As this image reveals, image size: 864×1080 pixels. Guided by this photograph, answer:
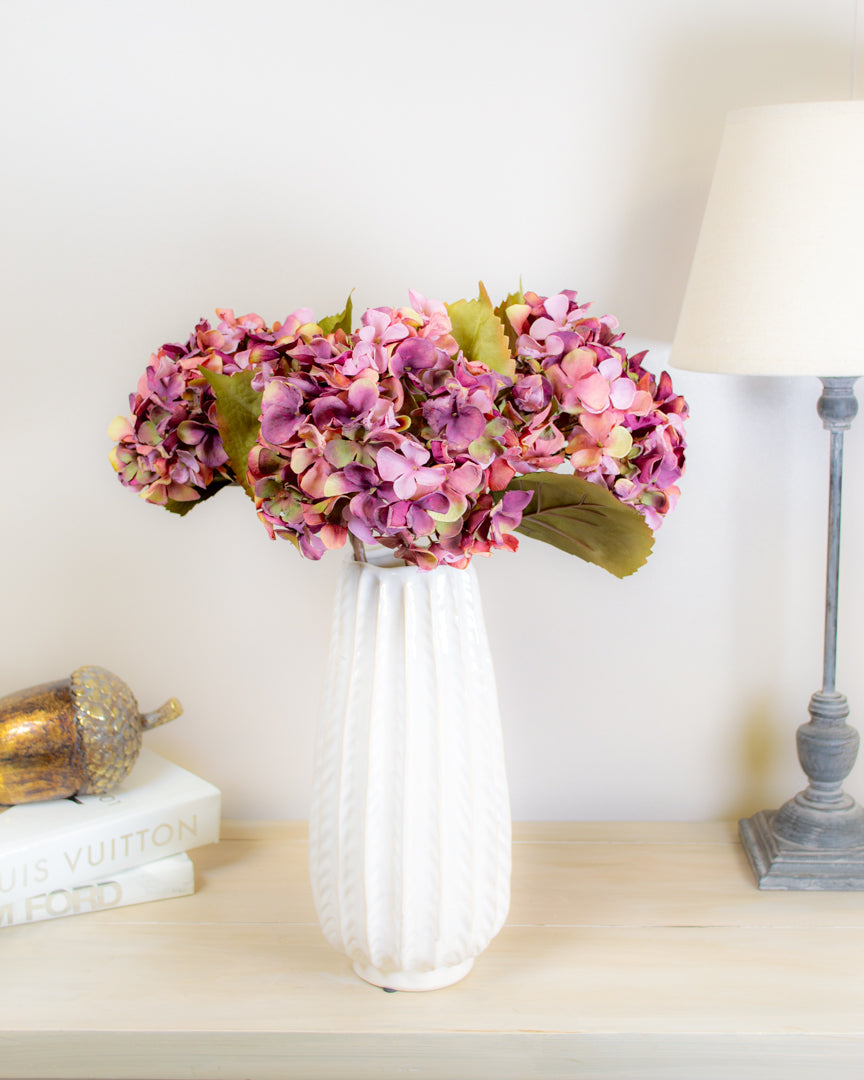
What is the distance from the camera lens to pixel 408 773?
79 cm

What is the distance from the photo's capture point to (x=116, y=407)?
43.8 inches

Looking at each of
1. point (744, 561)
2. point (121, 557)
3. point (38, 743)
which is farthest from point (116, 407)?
point (744, 561)

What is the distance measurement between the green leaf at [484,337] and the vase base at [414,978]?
50 centimetres

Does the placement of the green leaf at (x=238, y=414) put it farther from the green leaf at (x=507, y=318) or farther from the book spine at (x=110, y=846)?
the book spine at (x=110, y=846)

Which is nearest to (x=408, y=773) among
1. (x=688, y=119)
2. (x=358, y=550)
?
(x=358, y=550)

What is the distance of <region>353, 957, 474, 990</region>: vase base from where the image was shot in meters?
0.85

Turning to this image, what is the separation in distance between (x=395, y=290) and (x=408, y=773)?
1.75 feet

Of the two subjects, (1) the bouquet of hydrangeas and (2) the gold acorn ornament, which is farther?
(2) the gold acorn ornament

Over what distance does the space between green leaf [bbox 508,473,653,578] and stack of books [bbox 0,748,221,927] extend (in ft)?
1.57

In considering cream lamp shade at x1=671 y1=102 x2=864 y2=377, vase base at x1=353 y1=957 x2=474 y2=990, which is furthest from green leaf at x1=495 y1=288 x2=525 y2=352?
vase base at x1=353 y1=957 x2=474 y2=990

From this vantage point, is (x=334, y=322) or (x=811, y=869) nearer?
(x=334, y=322)

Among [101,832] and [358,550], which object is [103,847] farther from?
[358,550]

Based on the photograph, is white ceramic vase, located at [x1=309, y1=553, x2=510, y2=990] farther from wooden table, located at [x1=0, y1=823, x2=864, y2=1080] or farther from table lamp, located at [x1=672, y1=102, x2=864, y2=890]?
table lamp, located at [x1=672, y1=102, x2=864, y2=890]

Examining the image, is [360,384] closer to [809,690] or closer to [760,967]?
[760,967]
